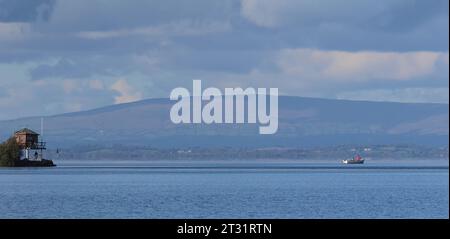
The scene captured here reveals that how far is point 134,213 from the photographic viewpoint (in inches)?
3831
